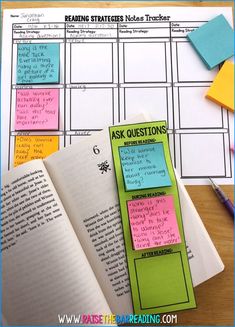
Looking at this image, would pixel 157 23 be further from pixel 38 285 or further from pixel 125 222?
pixel 38 285

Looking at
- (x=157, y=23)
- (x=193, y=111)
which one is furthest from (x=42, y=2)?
(x=193, y=111)

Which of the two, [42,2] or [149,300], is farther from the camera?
[42,2]

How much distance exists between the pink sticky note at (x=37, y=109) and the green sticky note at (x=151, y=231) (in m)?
0.13

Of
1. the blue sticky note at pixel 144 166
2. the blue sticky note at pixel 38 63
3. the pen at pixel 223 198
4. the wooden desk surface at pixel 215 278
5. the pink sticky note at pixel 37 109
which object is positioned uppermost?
the blue sticky note at pixel 38 63

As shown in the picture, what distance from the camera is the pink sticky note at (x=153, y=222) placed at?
23.2 inches

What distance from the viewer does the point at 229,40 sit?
26.4 inches

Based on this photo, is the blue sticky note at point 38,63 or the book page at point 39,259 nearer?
the book page at point 39,259

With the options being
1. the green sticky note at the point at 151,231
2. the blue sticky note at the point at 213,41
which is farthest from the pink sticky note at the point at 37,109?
the blue sticky note at the point at 213,41

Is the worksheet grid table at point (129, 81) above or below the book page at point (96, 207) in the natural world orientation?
above

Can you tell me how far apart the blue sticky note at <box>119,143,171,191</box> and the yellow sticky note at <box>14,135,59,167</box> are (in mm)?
130

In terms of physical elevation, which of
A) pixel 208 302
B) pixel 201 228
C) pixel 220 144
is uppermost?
pixel 220 144

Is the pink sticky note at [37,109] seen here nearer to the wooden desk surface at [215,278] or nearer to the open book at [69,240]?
the open book at [69,240]

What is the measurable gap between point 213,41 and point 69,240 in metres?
0.45

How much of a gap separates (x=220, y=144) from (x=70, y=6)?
39 centimetres
